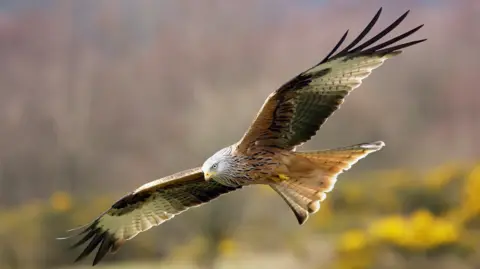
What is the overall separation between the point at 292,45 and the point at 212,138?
2.19 ft

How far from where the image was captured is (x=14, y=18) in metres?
3.68

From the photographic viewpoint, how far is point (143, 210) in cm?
211

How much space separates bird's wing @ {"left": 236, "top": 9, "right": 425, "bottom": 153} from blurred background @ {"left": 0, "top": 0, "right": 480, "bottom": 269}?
1.54 meters

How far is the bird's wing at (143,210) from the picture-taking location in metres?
2.06

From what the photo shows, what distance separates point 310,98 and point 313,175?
0.23 meters

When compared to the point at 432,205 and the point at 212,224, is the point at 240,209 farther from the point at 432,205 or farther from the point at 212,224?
the point at 432,205

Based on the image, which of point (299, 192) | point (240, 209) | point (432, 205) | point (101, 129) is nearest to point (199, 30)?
point (101, 129)

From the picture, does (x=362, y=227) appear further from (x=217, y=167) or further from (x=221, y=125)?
(x=217, y=167)

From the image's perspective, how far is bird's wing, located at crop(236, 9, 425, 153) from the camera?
173 cm

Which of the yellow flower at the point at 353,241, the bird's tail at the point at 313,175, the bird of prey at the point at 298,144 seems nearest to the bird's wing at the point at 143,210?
the bird of prey at the point at 298,144

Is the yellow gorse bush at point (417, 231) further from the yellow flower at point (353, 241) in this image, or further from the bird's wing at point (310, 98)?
the bird's wing at point (310, 98)

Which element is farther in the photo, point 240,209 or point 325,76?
point 240,209

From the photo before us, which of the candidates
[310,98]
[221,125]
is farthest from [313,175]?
[221,125]

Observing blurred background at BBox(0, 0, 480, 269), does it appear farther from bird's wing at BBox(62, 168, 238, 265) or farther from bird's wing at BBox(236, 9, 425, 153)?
bird's wing at BBox(236, 9, 425, 153)
